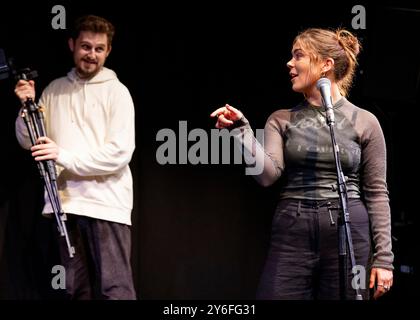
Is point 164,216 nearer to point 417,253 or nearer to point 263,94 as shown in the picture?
point 263,94

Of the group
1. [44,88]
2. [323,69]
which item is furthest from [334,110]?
[44,88]

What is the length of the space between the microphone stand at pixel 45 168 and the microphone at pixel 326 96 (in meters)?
1.47

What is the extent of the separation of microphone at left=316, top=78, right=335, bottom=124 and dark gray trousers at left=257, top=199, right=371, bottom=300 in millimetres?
370

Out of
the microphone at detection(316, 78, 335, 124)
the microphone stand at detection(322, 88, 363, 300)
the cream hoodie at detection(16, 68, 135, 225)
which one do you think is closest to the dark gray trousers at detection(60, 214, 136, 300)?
the cream hoodie at detection(16, 68, 135, 225)

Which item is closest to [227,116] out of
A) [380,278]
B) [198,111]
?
[380,278]

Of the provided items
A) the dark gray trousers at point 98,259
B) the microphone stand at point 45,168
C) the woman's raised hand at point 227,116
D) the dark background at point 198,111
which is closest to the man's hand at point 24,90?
the microphone stand at point 45,168

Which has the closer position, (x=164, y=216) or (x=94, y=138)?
(x=94, y=138)

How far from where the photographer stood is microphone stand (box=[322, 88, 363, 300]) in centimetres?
277

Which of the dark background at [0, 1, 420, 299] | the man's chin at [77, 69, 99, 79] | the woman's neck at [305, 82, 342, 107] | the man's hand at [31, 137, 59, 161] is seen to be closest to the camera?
the woman's neck at [305, 82, 342, 107]

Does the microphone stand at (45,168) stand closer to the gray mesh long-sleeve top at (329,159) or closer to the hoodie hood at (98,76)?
the hoodie hood at (98,76)

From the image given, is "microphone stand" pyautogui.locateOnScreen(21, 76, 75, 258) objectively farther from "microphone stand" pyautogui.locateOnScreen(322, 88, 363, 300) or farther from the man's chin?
"microphone stand" pyautogui.locateOnScreen(322, 88, 363, 300)

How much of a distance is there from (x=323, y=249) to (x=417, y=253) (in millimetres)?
1339

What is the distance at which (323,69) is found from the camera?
10.3 ft

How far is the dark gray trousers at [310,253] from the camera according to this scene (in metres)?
2.94
